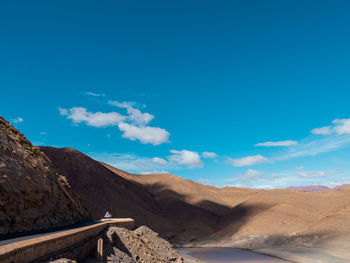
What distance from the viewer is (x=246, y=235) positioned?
143 feet

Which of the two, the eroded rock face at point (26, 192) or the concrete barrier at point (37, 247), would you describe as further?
the eroded rock face at point (26, 192)

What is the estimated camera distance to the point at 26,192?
12.1 meters

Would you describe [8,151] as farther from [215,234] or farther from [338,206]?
[338,206]

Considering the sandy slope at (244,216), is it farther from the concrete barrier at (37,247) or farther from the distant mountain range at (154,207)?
the concrete barrier at (37,247)

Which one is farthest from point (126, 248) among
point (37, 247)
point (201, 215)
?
point (201, 215)

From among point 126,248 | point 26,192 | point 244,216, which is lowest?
point 244,216

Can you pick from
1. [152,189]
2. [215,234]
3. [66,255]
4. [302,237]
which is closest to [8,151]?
[66,255]

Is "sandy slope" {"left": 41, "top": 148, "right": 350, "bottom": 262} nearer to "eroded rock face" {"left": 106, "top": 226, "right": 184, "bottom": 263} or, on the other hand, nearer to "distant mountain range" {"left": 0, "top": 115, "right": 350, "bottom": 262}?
"distant mountain range" {"left": 0, "top": 115, "right": 350, "bottom": 262}

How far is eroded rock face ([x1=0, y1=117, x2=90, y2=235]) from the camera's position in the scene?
11.0m

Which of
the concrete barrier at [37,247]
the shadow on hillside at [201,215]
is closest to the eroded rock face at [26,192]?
the concrete barrier at [37,247]

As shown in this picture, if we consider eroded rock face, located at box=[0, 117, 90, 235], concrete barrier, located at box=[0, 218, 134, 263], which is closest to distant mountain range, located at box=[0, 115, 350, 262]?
eroded rock face, located at box=[0, 117, 90, 235]

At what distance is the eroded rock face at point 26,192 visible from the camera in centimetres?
1098

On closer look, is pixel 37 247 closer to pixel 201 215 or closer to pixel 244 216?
pixel 244 216

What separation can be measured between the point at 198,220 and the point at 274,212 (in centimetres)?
1462
